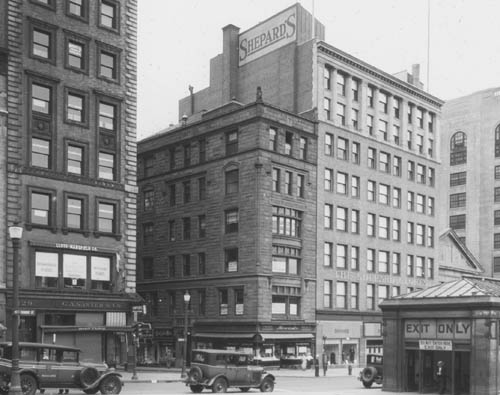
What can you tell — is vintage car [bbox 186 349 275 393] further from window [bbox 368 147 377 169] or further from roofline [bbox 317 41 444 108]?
window [bbox 368 147 377 169]

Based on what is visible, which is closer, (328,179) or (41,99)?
(41,99)

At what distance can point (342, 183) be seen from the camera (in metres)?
65.8

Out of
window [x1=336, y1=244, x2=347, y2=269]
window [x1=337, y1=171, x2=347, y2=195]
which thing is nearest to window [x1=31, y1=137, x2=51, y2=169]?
window [x1=337, y1=171, x2=347, y2=195]

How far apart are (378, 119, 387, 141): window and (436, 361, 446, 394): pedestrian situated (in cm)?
4091

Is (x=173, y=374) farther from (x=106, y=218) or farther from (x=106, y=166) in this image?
(x=106, y=166)

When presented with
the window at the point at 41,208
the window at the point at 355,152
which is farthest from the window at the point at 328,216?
the window at the point at 41,208

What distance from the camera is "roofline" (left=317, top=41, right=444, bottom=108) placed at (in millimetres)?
64556

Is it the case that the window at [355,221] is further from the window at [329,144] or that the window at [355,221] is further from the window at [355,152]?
the window at [329,144]

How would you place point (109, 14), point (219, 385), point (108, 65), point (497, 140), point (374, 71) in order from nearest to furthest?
1. point (219, 385)
2. point (108, 65)
3. point (109, 14)
4. point (374, 71)
5. point (497, 140)

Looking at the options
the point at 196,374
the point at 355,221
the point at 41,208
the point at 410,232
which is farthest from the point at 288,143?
the point at 196,374

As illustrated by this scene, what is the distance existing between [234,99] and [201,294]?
19.8m

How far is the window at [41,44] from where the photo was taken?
4525 centimetres

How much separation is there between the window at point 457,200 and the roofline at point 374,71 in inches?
1216

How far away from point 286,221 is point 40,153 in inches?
856
